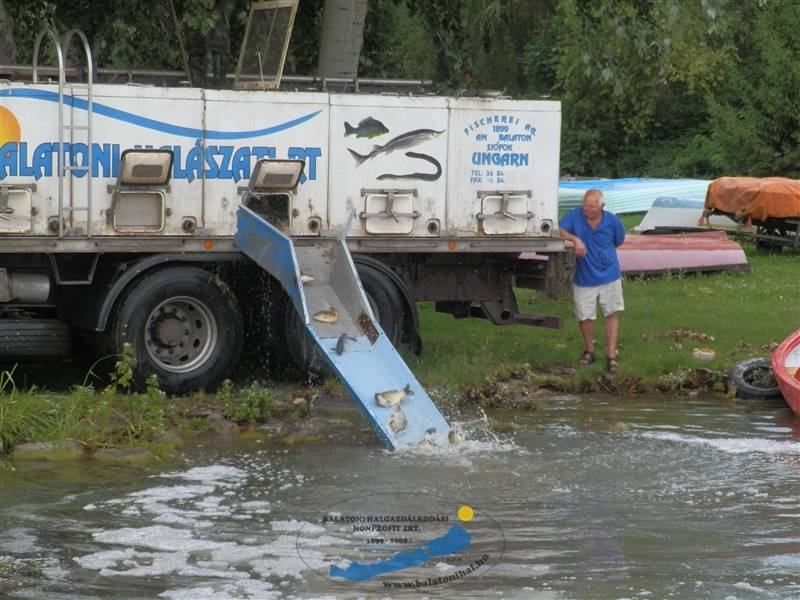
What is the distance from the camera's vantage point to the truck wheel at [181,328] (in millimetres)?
12352

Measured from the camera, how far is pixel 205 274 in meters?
12.7

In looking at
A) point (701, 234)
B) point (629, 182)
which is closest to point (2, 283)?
point (701, 234)

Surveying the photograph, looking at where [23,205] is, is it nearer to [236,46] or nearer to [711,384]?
[711,384]

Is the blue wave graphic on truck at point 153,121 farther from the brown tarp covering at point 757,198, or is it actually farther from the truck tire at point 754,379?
the brown tarp covering at point 757,198

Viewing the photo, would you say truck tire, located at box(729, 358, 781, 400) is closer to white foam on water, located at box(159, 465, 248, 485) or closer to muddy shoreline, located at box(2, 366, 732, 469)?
muddy shoreline, located at box(2, 366, 732, 469)

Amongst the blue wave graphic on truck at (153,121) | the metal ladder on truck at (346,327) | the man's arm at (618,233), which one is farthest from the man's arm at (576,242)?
the blue wave graphic on truck at (153,121)

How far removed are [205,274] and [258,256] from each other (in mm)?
637

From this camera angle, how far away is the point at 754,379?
13.5 metres

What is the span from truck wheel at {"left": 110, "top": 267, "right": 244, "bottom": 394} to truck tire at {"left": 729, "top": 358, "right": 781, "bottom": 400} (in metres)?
4.48

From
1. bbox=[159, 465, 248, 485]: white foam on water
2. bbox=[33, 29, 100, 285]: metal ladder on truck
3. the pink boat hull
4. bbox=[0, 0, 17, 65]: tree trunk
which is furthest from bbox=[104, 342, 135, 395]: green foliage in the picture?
the pink boat hull

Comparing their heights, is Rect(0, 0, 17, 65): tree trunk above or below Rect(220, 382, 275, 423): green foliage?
above

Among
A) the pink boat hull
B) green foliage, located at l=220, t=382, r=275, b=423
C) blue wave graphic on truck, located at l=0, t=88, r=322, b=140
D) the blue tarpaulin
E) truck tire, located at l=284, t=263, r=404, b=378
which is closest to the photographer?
green foliage, located at l=220, t=382, r=275, b=423
